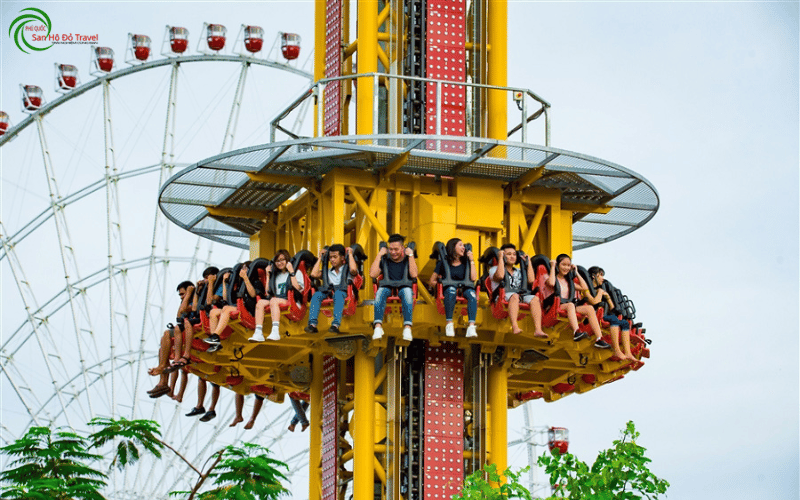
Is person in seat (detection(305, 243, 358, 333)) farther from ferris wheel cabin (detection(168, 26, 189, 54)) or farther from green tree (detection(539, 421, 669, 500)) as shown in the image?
ferris wheel cabin (detection(168, 26, 189, 54))

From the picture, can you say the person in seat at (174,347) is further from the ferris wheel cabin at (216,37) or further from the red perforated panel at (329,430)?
the ferris wheel cabin at (216,37)

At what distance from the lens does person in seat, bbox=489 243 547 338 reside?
3928cm

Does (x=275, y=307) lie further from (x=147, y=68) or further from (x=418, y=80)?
(x=147, y=68)

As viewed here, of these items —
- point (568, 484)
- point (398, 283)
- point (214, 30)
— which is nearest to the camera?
point (568, 484)

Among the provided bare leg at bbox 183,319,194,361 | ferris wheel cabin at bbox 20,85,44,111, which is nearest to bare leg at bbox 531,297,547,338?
bare leg at bbox 183,319,194,361

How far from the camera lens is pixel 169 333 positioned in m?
43.5

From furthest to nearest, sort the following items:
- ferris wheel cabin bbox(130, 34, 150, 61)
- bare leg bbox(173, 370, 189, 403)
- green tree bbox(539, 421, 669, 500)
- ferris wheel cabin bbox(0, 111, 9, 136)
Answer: ferris wheel cabin bbox(0, 111, 9, 136) < ferris wheel cabin bbox(130, 34, 150, 61) < bare leg bbox(173, 370, 189, 403) < green tree bbox(539, 421, 669, 500)

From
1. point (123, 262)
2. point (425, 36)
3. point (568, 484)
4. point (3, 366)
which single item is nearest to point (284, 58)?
point (123, 262)

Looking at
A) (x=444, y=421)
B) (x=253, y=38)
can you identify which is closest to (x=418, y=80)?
(x=444, y=421)

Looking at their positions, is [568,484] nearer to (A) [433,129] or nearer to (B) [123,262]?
(A) [433,129]

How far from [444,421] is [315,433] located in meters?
4.50

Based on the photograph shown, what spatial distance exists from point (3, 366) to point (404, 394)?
99.4ft

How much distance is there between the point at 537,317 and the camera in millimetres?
39219

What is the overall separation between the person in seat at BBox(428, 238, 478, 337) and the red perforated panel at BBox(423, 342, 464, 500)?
114 inches
